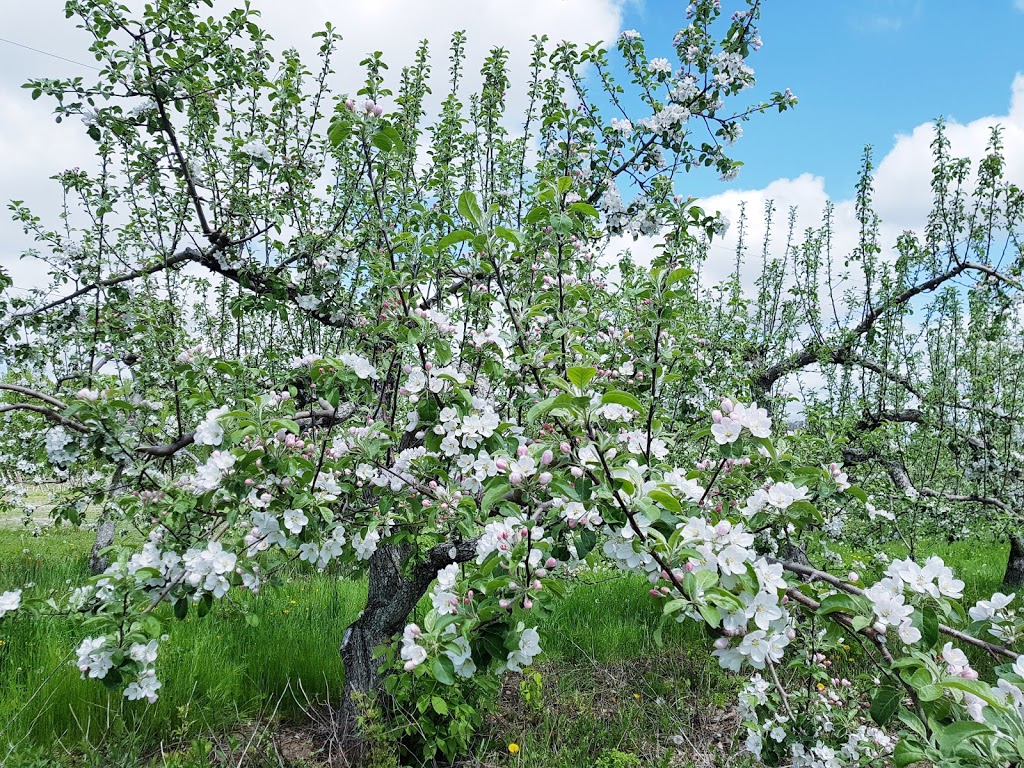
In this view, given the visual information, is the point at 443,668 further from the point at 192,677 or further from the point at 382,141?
the point at 192,677

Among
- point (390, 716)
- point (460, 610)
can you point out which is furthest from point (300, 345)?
point (460, 610)

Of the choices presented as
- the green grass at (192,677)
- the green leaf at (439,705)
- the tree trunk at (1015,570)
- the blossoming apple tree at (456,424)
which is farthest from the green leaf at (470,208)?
the tree trunk at (1015,570)

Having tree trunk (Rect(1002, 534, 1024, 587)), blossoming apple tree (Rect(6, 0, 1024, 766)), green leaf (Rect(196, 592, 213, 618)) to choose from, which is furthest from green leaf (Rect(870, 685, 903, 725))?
tree trunk (Rect(1002, 534, 1024, 587))

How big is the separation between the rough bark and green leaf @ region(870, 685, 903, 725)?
1876 mm

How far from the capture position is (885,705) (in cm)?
129

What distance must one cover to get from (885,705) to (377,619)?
89.6 inches

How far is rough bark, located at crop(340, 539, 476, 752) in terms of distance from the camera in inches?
110

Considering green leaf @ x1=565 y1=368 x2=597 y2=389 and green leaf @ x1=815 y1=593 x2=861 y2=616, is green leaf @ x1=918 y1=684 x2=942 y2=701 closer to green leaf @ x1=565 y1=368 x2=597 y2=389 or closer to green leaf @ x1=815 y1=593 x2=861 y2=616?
green leaf @ x1=815 y1=593 x2=861 y2=616

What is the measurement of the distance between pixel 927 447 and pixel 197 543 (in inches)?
220

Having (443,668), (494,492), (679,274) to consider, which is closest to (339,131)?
(679,274)

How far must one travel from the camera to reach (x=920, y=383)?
17.9 feet

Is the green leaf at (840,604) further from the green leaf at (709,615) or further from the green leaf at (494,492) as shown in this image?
the green leaf at (494,492)

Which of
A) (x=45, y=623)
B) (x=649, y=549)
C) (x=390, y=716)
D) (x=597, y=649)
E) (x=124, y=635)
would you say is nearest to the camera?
(x=649, y=549)

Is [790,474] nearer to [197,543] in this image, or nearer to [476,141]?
[197,543]
